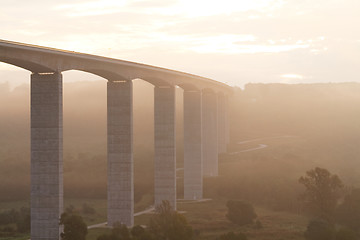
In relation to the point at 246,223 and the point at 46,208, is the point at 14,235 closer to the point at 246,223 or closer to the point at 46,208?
the point at 46,208

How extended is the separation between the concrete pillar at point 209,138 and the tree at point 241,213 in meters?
35.0

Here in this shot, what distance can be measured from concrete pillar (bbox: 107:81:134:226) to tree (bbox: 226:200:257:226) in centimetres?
1194

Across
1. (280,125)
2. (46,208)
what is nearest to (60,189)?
(46,208)

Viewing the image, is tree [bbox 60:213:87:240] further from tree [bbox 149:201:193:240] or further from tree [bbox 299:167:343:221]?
Answer: tree [bbox 299:167:343:221]

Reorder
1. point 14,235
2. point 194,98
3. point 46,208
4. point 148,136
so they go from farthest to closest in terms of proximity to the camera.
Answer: point 148,136 < point 194,98 < point 14,235 < point 46,208

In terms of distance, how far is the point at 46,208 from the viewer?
54094 mm

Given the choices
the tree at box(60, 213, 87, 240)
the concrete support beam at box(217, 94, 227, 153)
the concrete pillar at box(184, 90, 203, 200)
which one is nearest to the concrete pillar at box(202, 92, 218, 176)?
the concrete pillar at box(184, 90, 203, 200)

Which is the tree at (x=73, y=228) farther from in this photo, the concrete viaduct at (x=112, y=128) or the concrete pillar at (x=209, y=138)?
the concrete pillar at (x=209, y=138)

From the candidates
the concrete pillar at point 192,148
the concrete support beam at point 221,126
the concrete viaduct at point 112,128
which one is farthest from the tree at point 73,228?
the concrete support beam at point 221,126

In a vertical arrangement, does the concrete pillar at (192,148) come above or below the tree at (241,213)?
above

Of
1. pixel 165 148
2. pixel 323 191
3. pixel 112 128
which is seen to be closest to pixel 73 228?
pixel 112 128

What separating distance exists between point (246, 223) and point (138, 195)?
27.8m

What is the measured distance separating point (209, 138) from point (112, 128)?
43309 millimetres

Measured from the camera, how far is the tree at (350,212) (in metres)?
64.4
